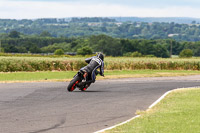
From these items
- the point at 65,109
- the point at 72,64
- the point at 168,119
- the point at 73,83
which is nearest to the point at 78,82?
the point at 73,83

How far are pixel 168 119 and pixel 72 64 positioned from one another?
30961 mm

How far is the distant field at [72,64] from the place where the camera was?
39878 mm

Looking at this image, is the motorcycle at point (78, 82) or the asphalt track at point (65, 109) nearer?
the asphalt track at point (65, 109)

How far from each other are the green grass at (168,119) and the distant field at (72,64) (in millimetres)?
24304

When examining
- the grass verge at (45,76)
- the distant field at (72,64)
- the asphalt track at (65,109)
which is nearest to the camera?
the asphalt track at (65,109)

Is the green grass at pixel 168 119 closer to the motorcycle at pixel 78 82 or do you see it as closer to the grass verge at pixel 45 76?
the motorcycle at pixel 78 82

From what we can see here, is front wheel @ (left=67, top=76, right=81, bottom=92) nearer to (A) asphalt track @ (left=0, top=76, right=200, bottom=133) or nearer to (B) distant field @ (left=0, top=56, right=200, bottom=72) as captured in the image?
(A) asphalt track @ (left=0, top=76, right=200, bottom=133)

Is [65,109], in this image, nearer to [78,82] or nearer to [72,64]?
[78,82]

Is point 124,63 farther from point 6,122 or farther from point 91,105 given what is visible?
point 6,122

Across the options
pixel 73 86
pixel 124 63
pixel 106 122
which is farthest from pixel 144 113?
pixel 124 63

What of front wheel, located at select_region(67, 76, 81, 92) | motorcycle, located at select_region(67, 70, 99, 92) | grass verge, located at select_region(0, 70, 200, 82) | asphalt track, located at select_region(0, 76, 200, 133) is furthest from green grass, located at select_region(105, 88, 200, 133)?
grass verge, located at select_region(0, 70, 200, 82)

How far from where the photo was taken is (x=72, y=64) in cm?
4344

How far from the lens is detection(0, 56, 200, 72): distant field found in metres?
39.9

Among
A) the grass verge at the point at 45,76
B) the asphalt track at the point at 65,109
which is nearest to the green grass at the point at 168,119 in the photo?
the asphalt track at the point at 65,109
